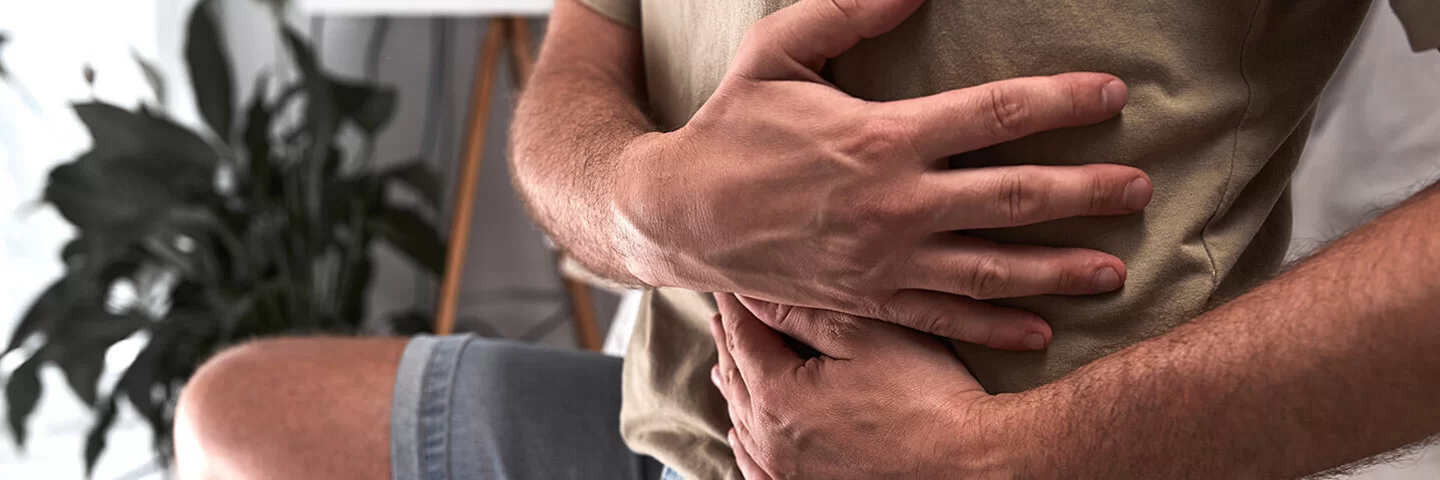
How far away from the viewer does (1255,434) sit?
0.51 metres

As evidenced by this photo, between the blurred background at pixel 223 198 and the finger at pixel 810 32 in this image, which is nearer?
the finger at pixel 810 32

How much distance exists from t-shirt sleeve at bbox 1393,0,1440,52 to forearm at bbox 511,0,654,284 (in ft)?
1.35

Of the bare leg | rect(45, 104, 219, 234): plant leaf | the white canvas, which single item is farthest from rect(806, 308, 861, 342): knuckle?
rect(45, 104, 219, 234): plant leaf

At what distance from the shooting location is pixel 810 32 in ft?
1.94

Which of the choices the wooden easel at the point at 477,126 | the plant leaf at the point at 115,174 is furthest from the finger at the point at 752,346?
the plant leaf at the point at 115,174

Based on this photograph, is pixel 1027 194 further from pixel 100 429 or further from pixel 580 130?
pixel 100 429

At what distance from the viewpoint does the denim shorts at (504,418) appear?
864 mm

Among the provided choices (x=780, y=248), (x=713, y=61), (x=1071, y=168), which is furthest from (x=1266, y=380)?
(x=713, y=61)

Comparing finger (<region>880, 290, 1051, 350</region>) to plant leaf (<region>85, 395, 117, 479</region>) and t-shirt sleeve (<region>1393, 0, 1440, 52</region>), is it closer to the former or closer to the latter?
t-shirt sleeve (<region>1393, 0, 1440, 52</region>)

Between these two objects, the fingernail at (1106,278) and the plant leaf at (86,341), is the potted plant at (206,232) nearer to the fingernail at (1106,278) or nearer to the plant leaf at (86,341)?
the plant leaf at (86,341)

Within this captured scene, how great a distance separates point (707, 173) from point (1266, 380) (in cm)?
29

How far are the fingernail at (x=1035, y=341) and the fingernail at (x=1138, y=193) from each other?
0.26 ft

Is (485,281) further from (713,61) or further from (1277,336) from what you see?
(1277,336)

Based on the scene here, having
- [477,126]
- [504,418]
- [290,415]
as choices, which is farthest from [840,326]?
[477,126]
